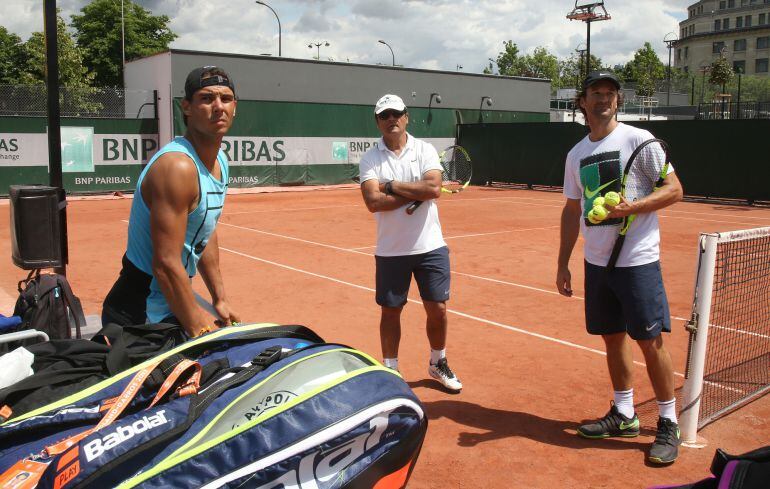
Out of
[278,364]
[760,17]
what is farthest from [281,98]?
[760,17]

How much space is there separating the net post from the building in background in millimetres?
101237

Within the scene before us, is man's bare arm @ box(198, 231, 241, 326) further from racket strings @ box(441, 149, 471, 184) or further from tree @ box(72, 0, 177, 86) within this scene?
tree @ box(72, 0, 177, 86)

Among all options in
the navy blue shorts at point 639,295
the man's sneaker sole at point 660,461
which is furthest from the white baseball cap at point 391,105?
the man's sneaker sole at point 660,461

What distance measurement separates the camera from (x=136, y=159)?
22.9 meters

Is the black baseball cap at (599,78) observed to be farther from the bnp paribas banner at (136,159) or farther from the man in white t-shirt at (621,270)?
the bnp paribas banner at (136,159)

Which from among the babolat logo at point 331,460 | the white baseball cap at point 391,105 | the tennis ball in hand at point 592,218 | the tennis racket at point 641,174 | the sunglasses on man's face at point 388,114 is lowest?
the babolat logo at point 331,460

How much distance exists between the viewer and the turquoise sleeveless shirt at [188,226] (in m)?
2.78

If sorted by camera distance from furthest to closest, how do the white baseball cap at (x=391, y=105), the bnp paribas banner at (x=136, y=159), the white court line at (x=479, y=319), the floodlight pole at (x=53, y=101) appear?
the bnp paribas banner at (x=136, y=159), the white court line at (x=479, y=319), the white baseball cap at (x=391, y=105), the floodlight pole at (x=53, y=101)

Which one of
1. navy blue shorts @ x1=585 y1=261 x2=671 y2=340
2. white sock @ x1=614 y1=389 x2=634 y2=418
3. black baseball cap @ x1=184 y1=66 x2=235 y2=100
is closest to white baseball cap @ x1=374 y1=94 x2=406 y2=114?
navy blue shorts @ x1=585 y1=261 x2=671 y2=340

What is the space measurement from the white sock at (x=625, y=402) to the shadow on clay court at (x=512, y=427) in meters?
0.15

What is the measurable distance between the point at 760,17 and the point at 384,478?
375 ft

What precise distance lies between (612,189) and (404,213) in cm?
136

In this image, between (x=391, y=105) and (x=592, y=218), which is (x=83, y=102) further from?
(x=592, y=218)

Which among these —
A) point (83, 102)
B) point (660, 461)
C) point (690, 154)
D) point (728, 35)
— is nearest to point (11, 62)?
point (83, 102)
